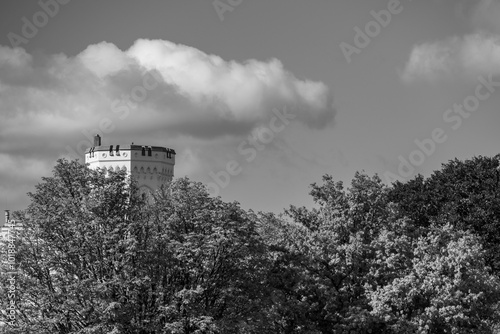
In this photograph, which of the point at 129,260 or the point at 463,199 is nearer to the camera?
the point at 129,260

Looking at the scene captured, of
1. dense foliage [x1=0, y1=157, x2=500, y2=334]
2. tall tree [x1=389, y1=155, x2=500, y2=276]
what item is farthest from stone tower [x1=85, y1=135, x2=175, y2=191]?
dense foliage [x1=0, y1=157, x2=500, y2=334]

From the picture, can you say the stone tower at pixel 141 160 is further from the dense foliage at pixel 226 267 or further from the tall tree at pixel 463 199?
the dense foliage at pixel 226 267

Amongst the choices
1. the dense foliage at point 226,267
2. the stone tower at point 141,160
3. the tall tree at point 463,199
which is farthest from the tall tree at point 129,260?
the stone tower at point 141,160

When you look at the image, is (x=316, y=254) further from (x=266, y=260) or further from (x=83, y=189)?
(x=83, y=189)

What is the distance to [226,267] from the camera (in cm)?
4578

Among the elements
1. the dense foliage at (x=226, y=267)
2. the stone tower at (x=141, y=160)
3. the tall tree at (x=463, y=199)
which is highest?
the stone tower at (x=141, y=160)

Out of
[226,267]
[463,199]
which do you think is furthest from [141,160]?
[226,267]

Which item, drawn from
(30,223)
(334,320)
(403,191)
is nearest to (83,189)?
(30,223)

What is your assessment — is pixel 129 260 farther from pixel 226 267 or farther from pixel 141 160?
pixel 141 160

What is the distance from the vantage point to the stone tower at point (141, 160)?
112 metres

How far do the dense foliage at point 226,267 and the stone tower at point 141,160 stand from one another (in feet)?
207

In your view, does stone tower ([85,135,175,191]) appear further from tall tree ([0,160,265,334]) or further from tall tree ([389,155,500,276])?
tall tree ([0,160,265,334])

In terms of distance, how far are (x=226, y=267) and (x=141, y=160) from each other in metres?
68.5

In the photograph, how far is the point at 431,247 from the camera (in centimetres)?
4872
